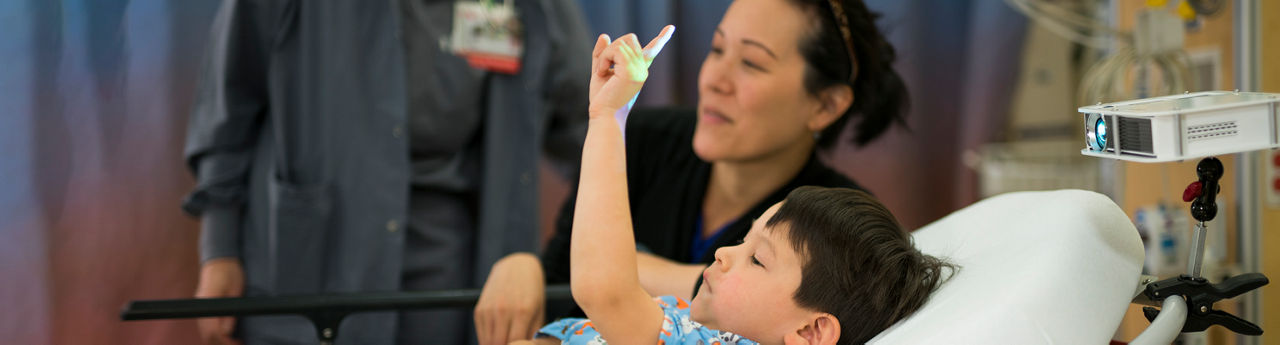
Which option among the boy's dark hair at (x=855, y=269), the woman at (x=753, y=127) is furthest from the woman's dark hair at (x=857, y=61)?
the boy's dark hair at (x=855, y=269)

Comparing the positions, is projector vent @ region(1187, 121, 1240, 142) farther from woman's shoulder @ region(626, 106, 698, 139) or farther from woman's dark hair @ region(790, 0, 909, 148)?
woman's shoulder @ region(626, 106, 698, 139)

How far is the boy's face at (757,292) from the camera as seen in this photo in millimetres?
1100

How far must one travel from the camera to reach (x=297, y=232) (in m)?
1.89

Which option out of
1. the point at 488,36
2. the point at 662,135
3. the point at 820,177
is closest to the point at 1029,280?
the point at 820,177

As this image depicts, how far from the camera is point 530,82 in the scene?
2143mm

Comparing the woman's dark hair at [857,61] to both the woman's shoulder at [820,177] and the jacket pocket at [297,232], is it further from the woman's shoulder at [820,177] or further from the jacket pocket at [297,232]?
the jacket pocket at [297,232]

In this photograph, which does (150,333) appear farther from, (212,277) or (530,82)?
(530,82)

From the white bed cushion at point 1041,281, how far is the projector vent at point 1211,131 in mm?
153

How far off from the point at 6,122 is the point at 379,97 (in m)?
0.70

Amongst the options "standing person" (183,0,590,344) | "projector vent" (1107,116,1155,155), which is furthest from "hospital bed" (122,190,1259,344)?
"standing person" (183,0,590,344)

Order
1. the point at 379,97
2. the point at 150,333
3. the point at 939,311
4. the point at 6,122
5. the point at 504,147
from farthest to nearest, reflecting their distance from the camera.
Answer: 1. the point at 504,147
2. the point at 379,97
3. the point at 150,333
4. the point at 6,122
5. the point at 939,311

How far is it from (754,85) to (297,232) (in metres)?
0.99

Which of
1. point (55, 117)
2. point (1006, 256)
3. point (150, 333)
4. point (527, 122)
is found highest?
point (55, 117)

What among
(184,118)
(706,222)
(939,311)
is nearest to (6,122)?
(184,118)
